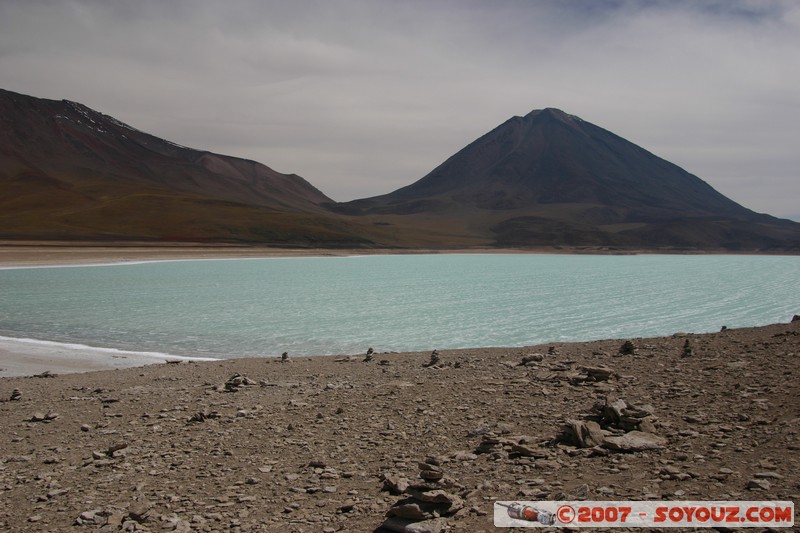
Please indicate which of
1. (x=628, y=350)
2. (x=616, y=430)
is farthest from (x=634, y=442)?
(x=628, y=350)

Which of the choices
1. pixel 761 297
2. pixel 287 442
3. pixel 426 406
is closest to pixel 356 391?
pixel 426 406

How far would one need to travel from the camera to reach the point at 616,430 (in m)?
6.36

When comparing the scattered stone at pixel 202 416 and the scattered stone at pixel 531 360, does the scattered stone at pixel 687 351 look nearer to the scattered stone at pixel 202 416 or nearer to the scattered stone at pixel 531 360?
the scattered stone at pixel 531 360

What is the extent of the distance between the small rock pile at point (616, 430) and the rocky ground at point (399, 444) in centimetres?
2

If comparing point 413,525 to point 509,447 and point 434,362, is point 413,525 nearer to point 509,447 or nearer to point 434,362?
point 509,447

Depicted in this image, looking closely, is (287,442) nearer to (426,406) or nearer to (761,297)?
(426,406)

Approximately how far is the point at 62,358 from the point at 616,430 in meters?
13.4

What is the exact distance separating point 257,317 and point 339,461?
18.1 m

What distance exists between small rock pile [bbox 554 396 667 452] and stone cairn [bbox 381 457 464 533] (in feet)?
4.93

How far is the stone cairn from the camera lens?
468 centimetres

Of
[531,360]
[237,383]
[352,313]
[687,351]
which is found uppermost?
[687,351]

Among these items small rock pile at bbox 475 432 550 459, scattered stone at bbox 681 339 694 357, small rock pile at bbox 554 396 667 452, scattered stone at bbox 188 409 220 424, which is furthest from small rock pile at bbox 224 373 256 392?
scattered stone at bbox 681 339 694 357

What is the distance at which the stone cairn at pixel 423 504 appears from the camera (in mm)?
4676

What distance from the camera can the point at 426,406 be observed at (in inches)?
316
